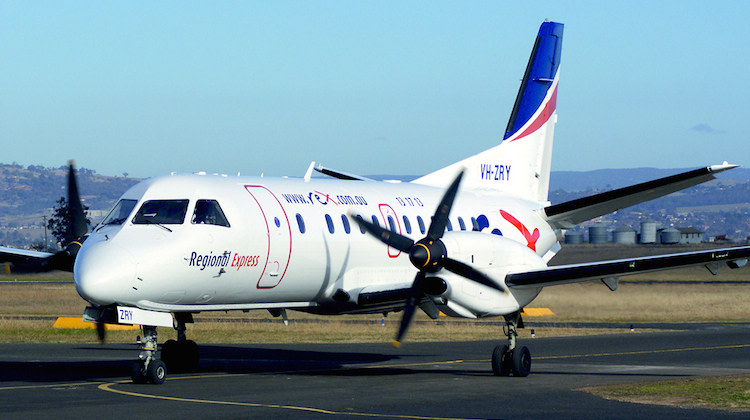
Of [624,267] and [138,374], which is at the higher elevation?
[624,267]

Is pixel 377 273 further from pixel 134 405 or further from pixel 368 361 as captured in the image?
Result: pixel 134 405

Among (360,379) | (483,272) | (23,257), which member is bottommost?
(360,379)

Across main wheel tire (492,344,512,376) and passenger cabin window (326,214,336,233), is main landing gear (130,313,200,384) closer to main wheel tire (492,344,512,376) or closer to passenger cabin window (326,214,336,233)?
passenger cabin window (326,214,336,233)

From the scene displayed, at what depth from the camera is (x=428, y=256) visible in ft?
58.0

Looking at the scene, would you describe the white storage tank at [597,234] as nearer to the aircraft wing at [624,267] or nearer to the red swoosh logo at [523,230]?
the red swoosh logo at [523,230]

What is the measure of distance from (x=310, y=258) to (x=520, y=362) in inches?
174

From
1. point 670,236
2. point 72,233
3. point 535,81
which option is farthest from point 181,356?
point 670,236

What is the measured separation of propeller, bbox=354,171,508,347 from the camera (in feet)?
58.2

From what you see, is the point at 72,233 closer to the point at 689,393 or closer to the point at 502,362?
the point at 502,362

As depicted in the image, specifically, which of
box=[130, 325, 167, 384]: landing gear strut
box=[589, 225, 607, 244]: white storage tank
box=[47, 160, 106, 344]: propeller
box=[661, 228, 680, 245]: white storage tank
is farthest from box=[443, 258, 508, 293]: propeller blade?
box=[661, 228, 680, 245]: white storage tank

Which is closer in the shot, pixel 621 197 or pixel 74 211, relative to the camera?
pixel 74 211

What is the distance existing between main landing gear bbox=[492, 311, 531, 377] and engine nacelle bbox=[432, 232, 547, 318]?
0.46 metres

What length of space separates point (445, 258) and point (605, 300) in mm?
20800

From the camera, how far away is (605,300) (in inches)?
1469
